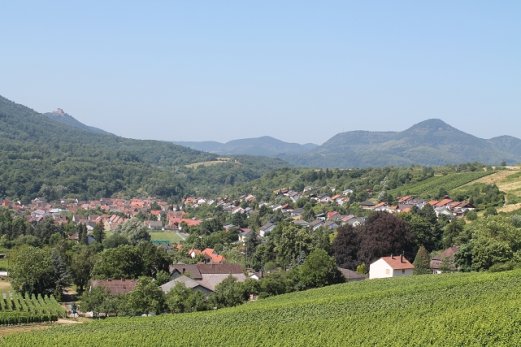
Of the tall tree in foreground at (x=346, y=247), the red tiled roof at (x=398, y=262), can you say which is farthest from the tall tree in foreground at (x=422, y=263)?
the tall tree in foreground at (x=346, y=247)

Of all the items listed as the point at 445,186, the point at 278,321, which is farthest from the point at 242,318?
the point at 445,186

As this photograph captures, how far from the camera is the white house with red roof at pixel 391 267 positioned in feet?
185

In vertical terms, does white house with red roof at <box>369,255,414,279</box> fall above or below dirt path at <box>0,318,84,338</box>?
above

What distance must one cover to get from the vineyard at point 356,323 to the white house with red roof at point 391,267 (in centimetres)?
1447

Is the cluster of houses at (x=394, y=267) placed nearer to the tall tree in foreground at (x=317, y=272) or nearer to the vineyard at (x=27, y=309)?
the tall tree in foreground at (x=317, y=272)

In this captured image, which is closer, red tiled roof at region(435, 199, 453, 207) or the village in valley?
the village in valley

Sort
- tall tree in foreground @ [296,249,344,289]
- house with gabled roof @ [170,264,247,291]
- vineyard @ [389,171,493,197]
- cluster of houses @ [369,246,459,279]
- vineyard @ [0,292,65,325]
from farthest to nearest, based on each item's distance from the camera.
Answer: vineyard @ [389,171,493,197] < house with gabled roof @ [170,264,247,291] < cluster of houses @ [369,246,459,279] < tall tree in foreground @ [296,249,344,289] < vineyard @ [0,292,65,325]

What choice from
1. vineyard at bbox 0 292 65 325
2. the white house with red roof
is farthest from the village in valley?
vineyard at bbox 0 292 65 325

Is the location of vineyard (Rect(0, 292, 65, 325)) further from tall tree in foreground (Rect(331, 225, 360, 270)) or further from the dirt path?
tall tree in foreground (Rect(331, 225, 360, 270))

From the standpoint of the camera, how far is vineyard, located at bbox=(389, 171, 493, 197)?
4224 inches

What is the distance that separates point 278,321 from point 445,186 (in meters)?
82.1

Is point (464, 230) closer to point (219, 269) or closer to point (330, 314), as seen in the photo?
point (219, 269)

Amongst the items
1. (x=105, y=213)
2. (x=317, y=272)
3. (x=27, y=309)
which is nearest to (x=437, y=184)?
(x=317, y=272)

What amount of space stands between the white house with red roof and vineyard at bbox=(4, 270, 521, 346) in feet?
47.5
